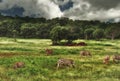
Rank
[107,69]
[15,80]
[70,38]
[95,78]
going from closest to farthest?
[15,80] < [95,78] < [107,69] < [70,38]

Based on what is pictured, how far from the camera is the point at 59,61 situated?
4272 cm

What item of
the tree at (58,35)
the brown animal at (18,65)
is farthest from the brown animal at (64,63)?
the tree at (58,35)

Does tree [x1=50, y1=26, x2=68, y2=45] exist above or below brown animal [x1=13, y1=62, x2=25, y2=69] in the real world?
above

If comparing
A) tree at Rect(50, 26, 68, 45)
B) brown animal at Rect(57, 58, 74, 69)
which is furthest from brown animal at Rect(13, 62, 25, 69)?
tree at Rect(50, 26, 68, 45)

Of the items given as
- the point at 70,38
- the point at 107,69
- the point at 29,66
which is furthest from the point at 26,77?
the point at 70,38

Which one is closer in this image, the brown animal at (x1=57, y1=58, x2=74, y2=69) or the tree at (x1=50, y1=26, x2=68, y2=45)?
the brown animal at (x1=57, y1=58, x2=74, y2=69)

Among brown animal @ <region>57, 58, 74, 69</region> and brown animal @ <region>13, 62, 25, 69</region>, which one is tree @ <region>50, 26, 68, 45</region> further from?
brown animal @ <region>13, 62, 25, 69</region>

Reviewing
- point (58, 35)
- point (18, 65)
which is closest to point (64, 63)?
point (18, 65)

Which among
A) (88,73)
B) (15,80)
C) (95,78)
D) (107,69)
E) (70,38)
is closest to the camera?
(15,80)

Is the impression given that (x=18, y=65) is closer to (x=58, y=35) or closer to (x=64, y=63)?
(x=64, y=63)

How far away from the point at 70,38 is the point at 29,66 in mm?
78673

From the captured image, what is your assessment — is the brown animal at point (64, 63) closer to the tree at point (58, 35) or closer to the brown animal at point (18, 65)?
the brown animal at point (18, 65)

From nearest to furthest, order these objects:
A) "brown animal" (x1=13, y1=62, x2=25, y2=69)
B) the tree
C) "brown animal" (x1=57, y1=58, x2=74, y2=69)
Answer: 1. "brown animal" (x1=13, y1=62, x2=25, y2=69)
2. "brown animal" (x1=57, y1=58, x2=74, y2=69)
3. the tree

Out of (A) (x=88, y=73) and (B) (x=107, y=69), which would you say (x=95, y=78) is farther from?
(B) (x=107, y=69)
